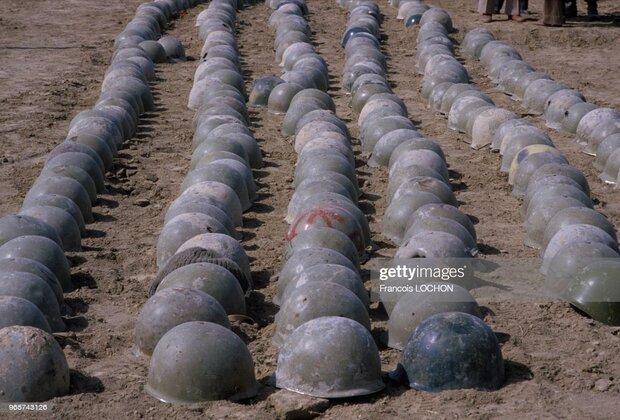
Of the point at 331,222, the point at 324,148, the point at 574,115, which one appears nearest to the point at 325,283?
the point at 331,222

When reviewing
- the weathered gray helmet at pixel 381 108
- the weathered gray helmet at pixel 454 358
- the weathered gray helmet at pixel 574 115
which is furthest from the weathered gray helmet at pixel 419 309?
the weathered gray helmet at pixel 574 115

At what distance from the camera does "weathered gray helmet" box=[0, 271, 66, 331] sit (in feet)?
22.4

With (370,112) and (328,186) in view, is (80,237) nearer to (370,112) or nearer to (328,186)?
(328,186)

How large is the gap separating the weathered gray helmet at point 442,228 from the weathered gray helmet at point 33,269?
107 inches

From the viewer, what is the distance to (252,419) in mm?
5766

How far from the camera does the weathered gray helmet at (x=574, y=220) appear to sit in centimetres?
834

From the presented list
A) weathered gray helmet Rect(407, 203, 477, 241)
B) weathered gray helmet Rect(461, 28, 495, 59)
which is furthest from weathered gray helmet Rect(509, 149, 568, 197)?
weathered gray helmet Rect(461, 28, 495, 59)

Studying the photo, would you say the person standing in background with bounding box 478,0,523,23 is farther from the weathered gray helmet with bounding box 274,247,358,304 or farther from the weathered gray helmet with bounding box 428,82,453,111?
the weathered gray helmet with bounding box 274,247,358,304

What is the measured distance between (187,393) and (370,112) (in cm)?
704

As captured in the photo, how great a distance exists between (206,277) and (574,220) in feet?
10.4

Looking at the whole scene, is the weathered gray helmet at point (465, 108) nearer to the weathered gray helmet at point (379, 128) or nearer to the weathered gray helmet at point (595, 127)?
the weathered gray helmet at point (379, 128)

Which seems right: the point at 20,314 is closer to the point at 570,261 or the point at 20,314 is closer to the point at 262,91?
the point at 570,261

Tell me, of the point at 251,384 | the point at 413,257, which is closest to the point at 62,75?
the point at 413,257

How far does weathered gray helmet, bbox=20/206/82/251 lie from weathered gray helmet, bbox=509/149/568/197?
4.34m
